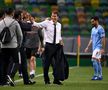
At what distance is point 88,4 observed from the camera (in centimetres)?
3369

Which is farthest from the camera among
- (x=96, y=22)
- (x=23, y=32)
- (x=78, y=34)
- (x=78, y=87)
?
(x=78, y=34)

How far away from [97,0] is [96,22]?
1341 centimetres

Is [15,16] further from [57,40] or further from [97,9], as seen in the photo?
[97,9]

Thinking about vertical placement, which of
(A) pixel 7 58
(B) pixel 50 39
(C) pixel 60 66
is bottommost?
(C) pixel 60 66

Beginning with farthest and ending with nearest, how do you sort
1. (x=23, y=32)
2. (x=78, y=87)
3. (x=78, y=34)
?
(x=78, y=34)
(x=23, y=32)
(x=78, y=87)

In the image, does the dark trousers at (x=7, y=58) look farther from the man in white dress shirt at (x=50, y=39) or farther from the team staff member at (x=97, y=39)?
the team staff member at (x=97, y=39)

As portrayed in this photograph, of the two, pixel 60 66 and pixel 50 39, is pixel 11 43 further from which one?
pixel 60 66

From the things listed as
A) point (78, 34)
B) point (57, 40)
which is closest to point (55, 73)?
point (57, 40)

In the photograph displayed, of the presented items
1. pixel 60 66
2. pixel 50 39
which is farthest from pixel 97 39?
pixel 50 39

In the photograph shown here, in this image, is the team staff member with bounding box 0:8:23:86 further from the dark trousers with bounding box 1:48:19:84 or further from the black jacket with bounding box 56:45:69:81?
the black jacket with bounding box 56:45:69:81

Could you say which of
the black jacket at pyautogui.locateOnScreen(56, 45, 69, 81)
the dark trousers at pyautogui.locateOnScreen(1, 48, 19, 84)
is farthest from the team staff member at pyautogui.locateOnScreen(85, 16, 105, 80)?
the dark trousers at pyautogui.locateOnScreen(1, 48, 19, 84)

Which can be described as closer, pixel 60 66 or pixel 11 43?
pixel 11 43

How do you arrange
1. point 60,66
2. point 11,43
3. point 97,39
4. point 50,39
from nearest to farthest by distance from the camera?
point 11,43 < point 50,39 < point 60,66 < point 97,39

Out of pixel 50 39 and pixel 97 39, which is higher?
pixel 50 39
